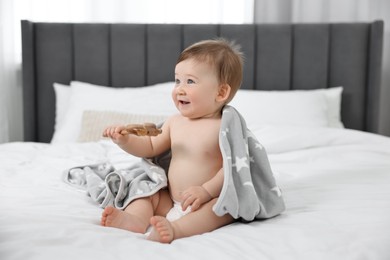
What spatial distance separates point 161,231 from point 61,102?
1.93 metres

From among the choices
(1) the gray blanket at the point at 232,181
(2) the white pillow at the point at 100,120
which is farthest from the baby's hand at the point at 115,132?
(2) the white pillow at the point at 100,120

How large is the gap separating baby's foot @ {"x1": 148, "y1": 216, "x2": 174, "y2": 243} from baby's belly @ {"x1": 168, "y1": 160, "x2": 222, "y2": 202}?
224 millimetres

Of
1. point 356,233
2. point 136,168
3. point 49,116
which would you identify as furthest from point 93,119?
point 356,233

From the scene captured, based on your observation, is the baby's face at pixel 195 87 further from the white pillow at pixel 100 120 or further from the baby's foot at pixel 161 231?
the white pillow at pixel 100 120

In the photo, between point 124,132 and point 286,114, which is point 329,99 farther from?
point 124,132

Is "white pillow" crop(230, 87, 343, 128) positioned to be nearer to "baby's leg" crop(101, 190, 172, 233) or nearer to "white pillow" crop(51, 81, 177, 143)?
"white pillow" crop(51, 81, 177, 143)

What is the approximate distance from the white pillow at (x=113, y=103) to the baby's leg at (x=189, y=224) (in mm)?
1411

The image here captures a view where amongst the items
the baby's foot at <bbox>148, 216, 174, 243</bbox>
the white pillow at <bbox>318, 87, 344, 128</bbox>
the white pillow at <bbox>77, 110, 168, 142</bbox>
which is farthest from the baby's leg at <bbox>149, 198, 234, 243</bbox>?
the white pillow at <bbox>318, 87, 344, 128</bbox>

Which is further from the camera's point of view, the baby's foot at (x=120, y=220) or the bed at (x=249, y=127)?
the baby's foot at (x=120, y=220)

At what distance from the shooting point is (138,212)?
1.26 metres

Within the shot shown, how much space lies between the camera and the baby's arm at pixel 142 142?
1277 mm

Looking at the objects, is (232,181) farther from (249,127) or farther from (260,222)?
(249,127)

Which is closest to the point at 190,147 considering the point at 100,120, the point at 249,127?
the point at 249,127

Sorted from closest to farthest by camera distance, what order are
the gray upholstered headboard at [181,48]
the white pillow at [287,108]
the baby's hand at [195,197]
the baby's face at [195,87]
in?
1. the baby's hand at [195,197]
2. the baby's face at [195,87]
3. the white pillow at [287,108]
4. the gray upholstered headboard at [181,48]
